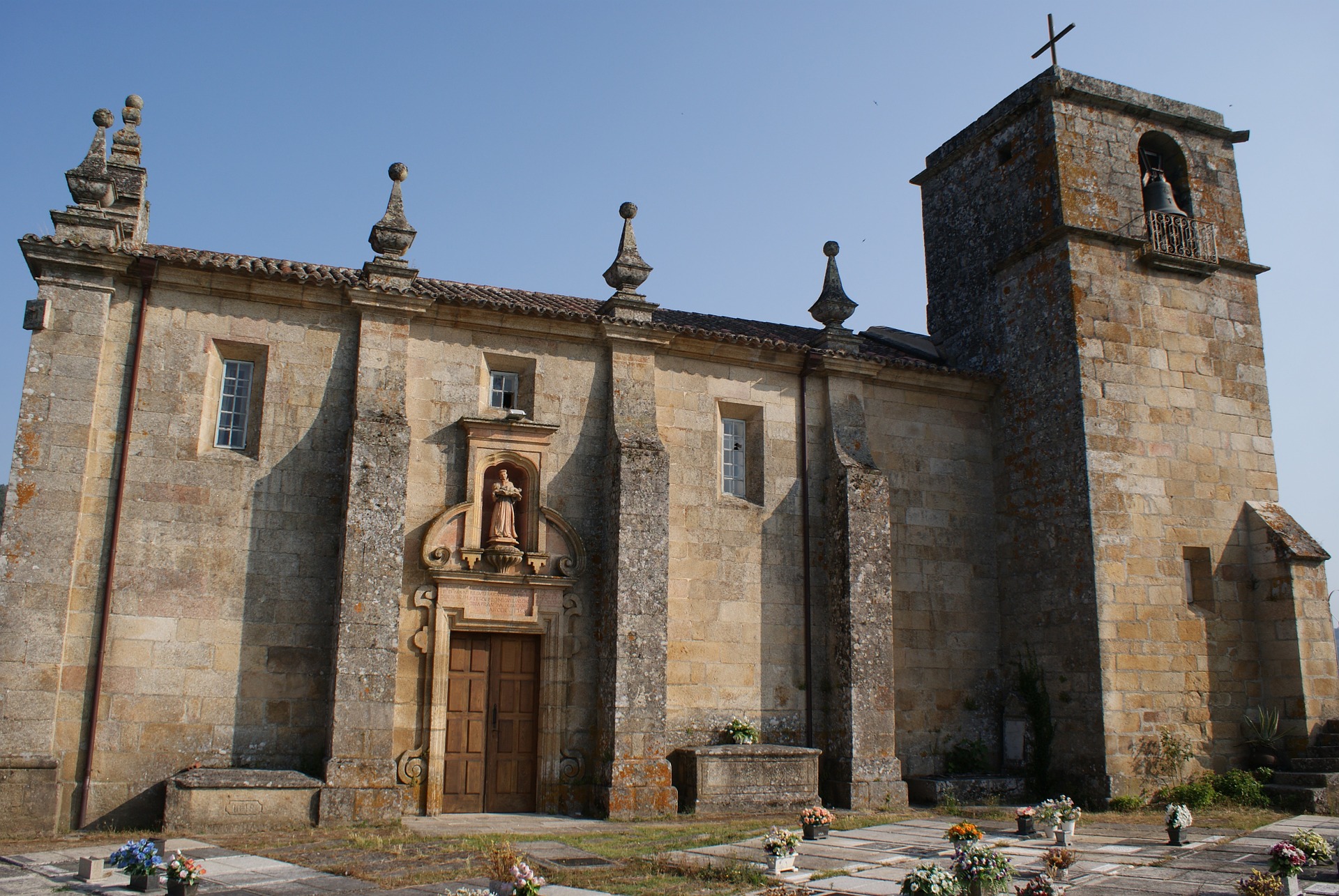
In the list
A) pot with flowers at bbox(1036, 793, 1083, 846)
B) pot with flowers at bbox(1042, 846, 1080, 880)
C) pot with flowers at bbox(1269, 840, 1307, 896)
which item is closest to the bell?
pot with flowers at bbox(1036, 793, 1083, 846)

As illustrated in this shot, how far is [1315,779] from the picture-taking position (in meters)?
14.0

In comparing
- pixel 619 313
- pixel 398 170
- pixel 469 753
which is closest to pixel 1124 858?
pixel 469 753

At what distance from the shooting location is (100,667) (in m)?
11.8

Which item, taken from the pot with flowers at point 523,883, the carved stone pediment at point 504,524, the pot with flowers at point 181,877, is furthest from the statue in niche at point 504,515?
the pot with flowers at point 523,883

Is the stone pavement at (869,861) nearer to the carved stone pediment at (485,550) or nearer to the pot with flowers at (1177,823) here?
the pot with flowers at (1177,823)

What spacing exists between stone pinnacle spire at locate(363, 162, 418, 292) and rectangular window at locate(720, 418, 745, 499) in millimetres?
5045

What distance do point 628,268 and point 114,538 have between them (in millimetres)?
7525

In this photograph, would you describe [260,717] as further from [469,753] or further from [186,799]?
[469,753]

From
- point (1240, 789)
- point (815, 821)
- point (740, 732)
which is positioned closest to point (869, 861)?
point (815, 821)

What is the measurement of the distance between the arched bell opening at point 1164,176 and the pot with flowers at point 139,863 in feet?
52.9

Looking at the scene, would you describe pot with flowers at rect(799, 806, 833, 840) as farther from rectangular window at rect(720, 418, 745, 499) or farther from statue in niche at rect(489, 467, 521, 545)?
rectangular window at rect(720, 418, 745, 499)

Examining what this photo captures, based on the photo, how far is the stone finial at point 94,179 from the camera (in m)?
12.9

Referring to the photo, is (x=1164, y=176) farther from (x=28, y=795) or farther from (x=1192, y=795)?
(x=28, y=795)

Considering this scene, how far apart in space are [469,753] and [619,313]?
248 inches
